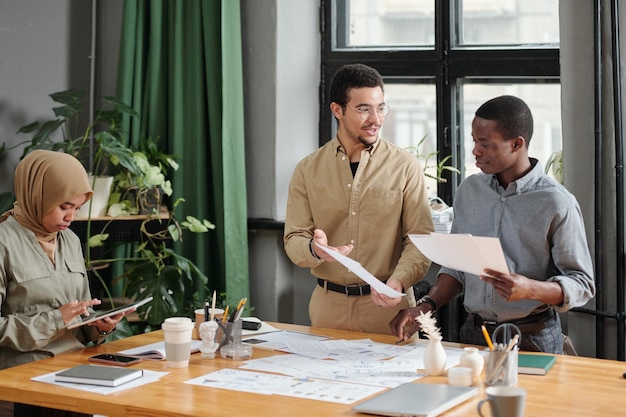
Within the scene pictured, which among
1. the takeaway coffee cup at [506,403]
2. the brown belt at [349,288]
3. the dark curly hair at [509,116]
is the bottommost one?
the takeaway coffee cup at [506,403]

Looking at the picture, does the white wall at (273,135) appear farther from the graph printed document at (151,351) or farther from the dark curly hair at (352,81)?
the graph printed document at (151,351)

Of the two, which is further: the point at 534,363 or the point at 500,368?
the point at 534,363

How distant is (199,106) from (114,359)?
1.94 meters

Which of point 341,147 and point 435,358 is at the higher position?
point 341,147

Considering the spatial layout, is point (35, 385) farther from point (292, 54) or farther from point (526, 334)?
point (292, 54)

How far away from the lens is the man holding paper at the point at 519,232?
2809 mm

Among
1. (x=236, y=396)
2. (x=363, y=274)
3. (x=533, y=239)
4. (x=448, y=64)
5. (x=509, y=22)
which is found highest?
(x=509, y=22)

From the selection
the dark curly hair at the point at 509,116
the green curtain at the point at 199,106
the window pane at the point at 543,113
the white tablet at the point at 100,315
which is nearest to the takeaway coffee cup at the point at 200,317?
the white tablet at the point at 100,315

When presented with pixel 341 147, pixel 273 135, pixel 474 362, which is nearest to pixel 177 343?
pixel 474 362

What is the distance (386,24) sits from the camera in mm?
4516

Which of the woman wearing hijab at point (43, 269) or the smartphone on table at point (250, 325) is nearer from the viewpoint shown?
the woman wearing hijab at point (43, 269)

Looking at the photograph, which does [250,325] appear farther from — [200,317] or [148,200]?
[148,200]

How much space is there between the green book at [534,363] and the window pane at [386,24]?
2157mm

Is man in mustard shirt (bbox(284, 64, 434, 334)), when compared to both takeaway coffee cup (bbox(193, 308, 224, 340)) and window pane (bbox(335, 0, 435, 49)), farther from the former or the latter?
window pane (bbox(335, 0, 435, 49))
